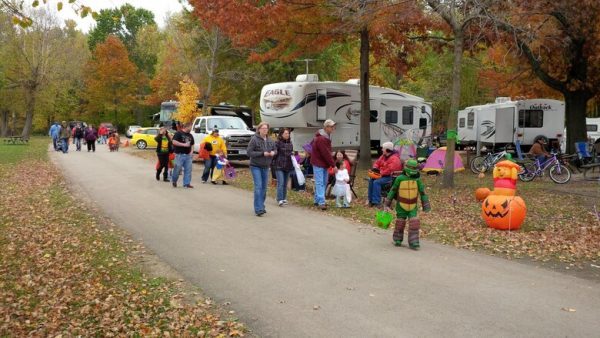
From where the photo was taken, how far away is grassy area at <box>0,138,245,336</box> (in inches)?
207

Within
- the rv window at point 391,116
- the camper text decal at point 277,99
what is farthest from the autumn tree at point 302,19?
the rv window at point 391,116

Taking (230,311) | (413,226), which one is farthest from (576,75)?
(230,311)

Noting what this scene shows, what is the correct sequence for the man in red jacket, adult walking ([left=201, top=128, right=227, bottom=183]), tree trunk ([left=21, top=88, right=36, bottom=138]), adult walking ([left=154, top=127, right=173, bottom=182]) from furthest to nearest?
tree trunk ([left=21, top=88, right=36, bottom=138])
adult walking ([left=154, top=127, right=173, bottom=182])
adult walking ([left=201, top=128, right=227, bottom=183])
the man in red jacket

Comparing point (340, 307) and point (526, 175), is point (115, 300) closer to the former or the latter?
point (340, 307)

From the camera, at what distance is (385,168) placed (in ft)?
39.2

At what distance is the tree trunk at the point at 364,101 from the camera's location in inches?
778

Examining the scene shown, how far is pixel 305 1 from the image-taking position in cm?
1727

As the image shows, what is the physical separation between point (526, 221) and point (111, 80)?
6056cm

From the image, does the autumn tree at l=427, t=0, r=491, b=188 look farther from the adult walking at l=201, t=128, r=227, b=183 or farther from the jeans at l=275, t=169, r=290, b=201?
the adult walking at l=201, t=128, r=227, b=183

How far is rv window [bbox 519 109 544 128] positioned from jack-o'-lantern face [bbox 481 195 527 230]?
16651 mm

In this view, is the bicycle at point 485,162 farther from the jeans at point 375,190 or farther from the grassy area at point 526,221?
the jeans at point 375,190

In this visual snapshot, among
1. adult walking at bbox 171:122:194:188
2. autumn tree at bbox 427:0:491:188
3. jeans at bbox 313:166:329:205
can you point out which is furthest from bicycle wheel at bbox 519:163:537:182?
adult walking at bbox 171:122:194:188

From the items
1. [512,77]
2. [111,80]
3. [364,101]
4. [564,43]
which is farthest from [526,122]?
[111,80]

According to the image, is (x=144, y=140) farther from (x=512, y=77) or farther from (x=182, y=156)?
(x=182, y=156)
